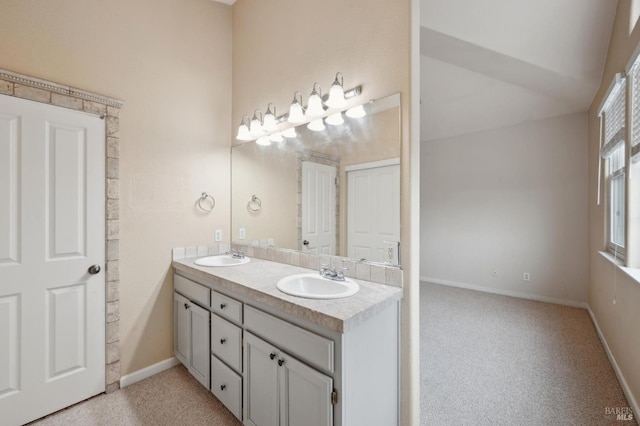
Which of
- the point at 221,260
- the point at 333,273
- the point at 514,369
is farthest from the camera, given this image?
the point at 221,260

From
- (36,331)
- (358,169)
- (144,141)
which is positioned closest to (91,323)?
(36,331)

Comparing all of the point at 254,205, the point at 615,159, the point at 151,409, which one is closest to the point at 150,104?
the point at 254,205

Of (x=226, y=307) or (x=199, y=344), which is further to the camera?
(x=199, y=344)

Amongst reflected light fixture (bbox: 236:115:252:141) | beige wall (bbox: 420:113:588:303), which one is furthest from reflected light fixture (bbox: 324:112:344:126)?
beige wall (bbox: 420:113:588:303)

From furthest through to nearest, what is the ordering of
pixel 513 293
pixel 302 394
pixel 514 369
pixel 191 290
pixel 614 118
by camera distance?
pixel 513 293
pixel 614 118
pixel 514 369
pixel 191 290
pixel 302 394

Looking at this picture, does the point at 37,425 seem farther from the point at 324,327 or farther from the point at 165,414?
the point at 324,327

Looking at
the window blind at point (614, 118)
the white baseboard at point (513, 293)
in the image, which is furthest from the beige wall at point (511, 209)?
the window blind at point (614, 118)

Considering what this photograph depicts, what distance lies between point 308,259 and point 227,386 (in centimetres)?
96

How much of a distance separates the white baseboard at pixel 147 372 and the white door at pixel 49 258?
0.14m

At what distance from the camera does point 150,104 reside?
2.26 meters

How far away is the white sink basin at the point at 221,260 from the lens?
2.32 m

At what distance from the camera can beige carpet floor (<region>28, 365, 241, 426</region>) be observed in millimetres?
1770

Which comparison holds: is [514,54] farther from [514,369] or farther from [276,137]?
[514,369]

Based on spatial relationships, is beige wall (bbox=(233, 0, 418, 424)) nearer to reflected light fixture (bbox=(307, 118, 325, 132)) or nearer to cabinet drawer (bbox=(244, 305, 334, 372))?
reflected light fixture (bbox=(307, 118, 325, 132))
